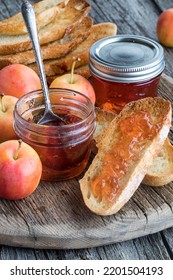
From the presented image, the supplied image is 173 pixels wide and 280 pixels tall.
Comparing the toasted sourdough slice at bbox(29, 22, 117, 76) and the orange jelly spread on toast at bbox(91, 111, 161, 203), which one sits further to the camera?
the toasted sourdough slice at bbox(29, 22, 117, 76)

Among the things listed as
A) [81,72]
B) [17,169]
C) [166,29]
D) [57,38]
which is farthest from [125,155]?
[166,29]

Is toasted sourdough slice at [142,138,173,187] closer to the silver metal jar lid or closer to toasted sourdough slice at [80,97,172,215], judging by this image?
toasted sourdough slice at [80,97,172,215]

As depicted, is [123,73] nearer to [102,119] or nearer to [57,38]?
[102,119]

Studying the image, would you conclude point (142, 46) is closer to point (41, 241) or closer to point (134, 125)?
point (134, 125)

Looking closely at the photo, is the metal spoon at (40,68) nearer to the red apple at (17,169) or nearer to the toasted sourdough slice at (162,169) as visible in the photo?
the red apple at (17,169)

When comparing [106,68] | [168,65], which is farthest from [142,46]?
[168,65]

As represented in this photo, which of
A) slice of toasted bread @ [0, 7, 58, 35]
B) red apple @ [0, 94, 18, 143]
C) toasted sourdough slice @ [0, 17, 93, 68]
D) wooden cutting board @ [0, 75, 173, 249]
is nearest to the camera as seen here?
wooden cutting board @ [0, 75, 173, 249]

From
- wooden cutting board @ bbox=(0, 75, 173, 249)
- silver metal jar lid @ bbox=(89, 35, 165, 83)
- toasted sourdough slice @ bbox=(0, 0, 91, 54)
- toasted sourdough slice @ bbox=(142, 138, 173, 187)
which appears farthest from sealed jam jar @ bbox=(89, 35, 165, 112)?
wooden cutting board @ bbox=(0, 75, 173, 249)
